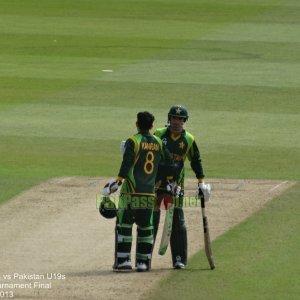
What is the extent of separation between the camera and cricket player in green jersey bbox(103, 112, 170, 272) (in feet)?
44.5

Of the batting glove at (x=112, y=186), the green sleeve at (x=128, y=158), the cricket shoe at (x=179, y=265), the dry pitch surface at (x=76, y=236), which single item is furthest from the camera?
the cricket shoe at (x=179, y=265)

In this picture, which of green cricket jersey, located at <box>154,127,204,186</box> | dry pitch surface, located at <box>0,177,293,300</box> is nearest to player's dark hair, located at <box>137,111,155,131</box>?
green cricket jersey, located at <box>154,127,204,186</box>

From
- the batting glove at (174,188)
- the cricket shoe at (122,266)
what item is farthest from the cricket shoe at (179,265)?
the batting glove at (174,188)

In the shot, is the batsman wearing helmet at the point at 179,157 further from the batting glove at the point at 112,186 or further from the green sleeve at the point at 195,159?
the batting glove at the point at 112,186

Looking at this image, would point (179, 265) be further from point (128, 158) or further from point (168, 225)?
point (128, 158)

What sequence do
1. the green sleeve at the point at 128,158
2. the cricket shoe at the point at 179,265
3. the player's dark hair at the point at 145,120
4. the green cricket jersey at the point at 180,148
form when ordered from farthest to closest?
the green cricket jersey at the point at 180,148 → the cricket shoe at the point at 179,265 → the player's dark hair at the point at 145,120 → the green sleeve at the point at 128,158

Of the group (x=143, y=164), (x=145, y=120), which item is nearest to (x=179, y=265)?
(x=143, y=164)

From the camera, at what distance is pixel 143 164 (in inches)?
536

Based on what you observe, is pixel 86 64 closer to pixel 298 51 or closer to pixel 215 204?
pixel 298 51

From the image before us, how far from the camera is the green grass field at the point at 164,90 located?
698 inches

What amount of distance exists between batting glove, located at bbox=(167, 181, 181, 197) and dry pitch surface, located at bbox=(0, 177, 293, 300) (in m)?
0.83

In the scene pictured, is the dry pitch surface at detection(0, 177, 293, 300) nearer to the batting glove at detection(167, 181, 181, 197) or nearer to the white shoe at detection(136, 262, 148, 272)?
the white shoe at detection(136, 262, 148, 272)

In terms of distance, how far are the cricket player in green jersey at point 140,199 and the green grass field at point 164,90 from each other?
0.60 m

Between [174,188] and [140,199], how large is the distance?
55 cm
